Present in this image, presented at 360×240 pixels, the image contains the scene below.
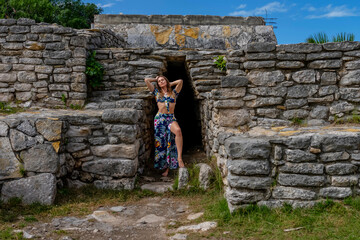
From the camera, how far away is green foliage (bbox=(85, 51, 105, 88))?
6.25 meters

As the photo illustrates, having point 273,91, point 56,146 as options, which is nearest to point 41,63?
point 56,146

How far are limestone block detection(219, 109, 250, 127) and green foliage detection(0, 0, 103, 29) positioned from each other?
9748 mm

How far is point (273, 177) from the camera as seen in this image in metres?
3.75

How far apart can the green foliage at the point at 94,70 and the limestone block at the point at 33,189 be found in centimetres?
248

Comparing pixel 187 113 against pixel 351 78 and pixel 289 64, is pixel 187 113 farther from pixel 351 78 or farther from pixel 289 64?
pixel 351 78

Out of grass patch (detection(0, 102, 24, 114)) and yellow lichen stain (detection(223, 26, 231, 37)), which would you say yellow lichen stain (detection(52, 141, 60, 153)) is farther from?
yellow lichen stain (detection(223, 26, 231, 37))

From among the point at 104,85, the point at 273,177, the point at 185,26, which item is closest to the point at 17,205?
the point at 104,85

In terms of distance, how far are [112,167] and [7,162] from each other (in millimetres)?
1485

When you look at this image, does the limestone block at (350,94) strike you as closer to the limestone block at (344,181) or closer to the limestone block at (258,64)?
the limestone block at (258,64)

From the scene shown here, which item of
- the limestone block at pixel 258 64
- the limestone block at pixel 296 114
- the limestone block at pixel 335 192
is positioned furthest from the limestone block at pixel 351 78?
the limestone block at pixel 335 192

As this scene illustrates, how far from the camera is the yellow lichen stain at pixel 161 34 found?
28.0 feet

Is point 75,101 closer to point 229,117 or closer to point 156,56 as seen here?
point 156,56

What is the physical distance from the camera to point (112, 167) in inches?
195

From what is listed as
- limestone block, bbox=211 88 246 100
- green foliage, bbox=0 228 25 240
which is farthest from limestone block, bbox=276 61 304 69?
green foliage, bbox=0 228 25 240
